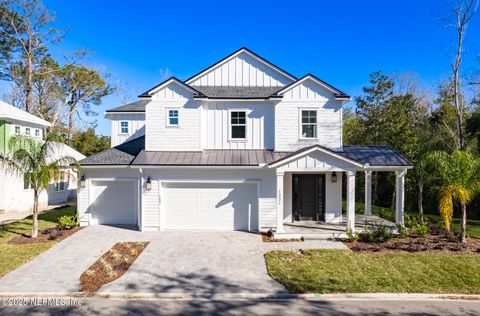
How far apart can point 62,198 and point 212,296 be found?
19957mm

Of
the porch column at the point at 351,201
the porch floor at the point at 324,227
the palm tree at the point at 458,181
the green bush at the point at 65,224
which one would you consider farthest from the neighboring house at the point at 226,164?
the palm tree at the point at 458,181

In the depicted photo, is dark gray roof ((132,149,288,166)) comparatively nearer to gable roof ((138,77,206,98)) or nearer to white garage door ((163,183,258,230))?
white garage door ((163,183,258,230))

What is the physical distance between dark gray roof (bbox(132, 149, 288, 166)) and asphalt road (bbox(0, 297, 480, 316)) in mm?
6320

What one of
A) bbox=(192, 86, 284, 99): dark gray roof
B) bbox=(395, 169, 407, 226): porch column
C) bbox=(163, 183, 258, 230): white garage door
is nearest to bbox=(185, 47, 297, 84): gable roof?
bbox=(192, 86, 284, 99): dark gray roof

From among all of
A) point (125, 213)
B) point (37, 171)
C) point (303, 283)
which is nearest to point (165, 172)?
point (125, 213)

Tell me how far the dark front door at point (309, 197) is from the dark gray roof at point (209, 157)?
171cm

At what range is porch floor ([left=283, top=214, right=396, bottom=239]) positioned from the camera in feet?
37.9

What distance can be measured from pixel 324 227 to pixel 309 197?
162cm

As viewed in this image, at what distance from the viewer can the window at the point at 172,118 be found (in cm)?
1335

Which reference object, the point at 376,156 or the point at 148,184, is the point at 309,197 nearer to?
the point at 376,156

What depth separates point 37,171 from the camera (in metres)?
11.1

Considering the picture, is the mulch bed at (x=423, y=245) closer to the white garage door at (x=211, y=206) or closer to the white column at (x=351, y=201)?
the white column at (x=351, y=201)

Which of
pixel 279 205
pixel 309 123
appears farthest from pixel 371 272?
pixel 309 123

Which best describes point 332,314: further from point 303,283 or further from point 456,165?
point 456,165
